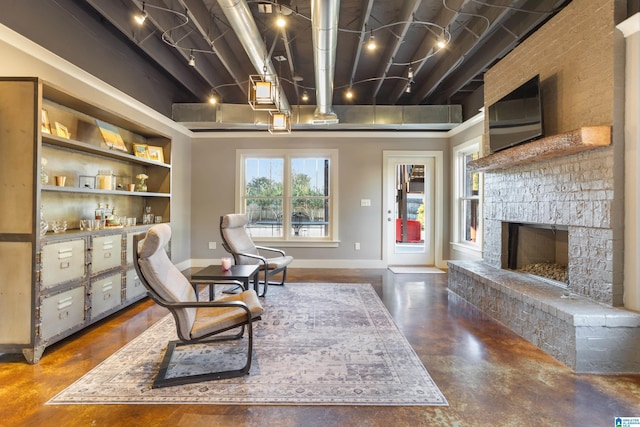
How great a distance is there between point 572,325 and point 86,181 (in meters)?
4.57

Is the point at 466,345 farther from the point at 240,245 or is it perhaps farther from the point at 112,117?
the point at 112,117

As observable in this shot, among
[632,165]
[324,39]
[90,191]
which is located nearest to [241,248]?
[90,191]

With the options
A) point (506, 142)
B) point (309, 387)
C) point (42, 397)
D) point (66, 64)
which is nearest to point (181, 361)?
point (42, 397)

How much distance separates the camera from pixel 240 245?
4363 millimetres

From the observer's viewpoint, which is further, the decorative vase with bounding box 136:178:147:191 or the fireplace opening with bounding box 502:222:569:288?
the decorative vase with bounding box 136:178:147:191

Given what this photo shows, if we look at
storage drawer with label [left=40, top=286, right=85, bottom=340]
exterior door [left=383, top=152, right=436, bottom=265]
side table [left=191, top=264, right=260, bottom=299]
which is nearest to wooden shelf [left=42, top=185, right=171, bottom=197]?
storage drawer with label [left=40, top=286, right=85, bottom=340]

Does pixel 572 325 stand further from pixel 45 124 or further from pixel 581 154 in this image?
pixel 45 124

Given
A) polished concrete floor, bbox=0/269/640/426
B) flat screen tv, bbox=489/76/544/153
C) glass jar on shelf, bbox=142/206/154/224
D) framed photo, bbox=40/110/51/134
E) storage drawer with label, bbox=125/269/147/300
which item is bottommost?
polished concrete floor, bbox=0/269/640/426

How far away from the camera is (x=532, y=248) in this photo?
3.65 m

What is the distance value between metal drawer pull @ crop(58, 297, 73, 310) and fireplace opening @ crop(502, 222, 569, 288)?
4385 mm

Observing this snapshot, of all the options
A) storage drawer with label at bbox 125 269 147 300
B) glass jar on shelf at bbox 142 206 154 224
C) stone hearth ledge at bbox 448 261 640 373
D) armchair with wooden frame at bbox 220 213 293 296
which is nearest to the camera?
stone hearth ledge at bbox 448 261 640 373

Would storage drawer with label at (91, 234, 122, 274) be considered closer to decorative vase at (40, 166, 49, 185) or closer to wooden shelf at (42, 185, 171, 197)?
wooden shelf at (42, 185, 171, 197)

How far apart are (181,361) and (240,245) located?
2117 mm

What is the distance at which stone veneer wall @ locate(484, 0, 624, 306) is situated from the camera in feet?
7.78
